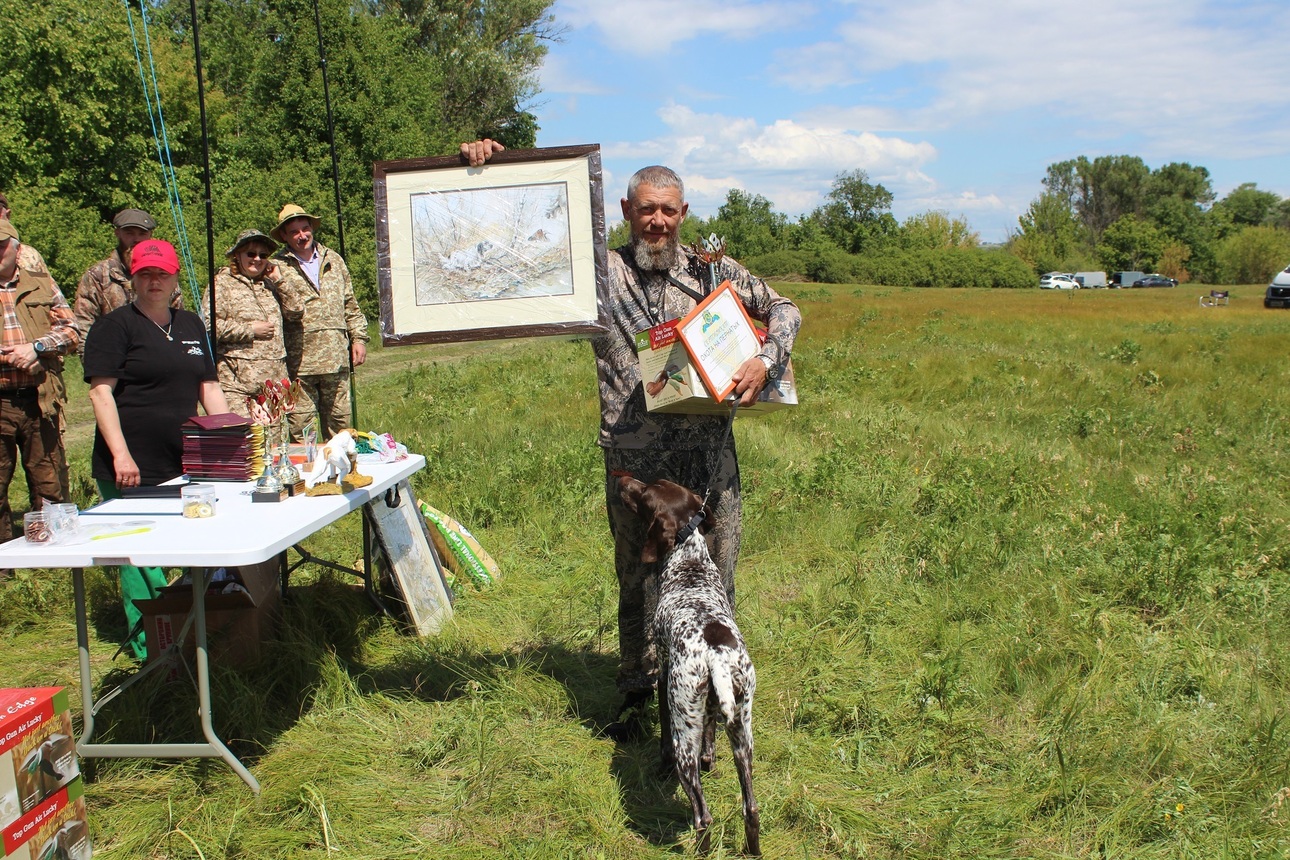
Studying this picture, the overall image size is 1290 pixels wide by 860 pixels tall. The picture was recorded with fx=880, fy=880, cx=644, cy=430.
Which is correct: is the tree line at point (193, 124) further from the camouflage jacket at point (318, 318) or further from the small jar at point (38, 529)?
the small jar at point (38, 529)

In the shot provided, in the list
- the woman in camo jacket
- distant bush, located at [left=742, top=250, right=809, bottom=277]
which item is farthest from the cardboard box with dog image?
distant bush, located at [left=742, top=250, right=809, bottom=277]

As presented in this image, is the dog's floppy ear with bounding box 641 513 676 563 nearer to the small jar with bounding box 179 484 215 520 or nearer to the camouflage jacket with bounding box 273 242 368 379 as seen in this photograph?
the small jar with bounding box 179 484 215 520

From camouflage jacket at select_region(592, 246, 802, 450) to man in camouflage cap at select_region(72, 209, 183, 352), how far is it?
4.17 meters

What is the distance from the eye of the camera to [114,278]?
6.23m

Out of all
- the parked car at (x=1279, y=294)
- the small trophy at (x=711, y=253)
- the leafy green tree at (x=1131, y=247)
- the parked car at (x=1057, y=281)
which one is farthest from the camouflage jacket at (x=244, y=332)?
the leafy green tree at (x=1131, y=247)

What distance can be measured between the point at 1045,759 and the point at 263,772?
3.26 m

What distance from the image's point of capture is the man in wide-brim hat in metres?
6.98

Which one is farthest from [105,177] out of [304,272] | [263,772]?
[263,772]

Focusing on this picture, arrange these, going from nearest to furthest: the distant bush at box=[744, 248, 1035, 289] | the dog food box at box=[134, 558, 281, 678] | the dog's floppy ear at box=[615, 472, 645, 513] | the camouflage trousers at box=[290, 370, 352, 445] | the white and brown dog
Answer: the dog's floppy ear at box=[615, 472, 645, 513], the white and brown dog, the dog food box at box=[134, 558, 281, 678], the camouflage trousers at box=[290, 370, 352, 445], the distant bush at box=[744, 248, 1035, 289]

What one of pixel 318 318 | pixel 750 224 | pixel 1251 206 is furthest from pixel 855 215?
pixel 318 318

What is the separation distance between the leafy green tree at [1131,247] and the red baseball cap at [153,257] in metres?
110

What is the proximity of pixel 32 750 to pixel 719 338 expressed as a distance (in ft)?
9.09

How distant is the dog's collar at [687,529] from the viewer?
3.57 m

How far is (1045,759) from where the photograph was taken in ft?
12.1
